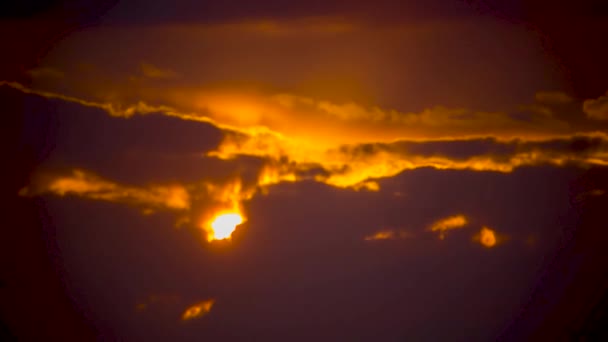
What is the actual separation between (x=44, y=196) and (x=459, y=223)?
12.3ft

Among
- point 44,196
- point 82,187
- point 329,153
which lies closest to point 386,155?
point 329,153

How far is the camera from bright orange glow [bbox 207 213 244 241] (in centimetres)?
479

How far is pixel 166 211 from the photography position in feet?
15.6

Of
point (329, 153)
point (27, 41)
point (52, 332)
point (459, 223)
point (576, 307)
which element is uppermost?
point (27, 41)

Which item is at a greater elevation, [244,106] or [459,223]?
[244,106]

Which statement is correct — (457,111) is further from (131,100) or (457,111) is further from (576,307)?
(131,100)

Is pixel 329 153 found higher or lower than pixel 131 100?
lower

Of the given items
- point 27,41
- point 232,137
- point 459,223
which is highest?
point 27,41

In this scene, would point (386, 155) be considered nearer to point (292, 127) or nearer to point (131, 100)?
point (292, 127)

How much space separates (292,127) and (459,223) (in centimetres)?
176

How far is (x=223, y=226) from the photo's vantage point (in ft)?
15.7

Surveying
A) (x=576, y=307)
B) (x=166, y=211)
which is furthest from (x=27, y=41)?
(x=576, y=307)

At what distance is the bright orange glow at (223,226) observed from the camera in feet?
15.7

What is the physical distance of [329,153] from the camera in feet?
15.9
